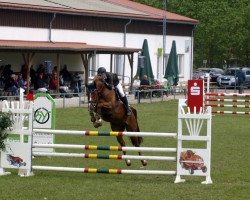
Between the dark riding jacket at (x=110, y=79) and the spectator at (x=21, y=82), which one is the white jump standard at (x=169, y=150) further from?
the spectator at (x=21, y=82)

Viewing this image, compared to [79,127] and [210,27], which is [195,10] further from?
[79,127]

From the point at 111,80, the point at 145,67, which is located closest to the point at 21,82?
the point at 145,67

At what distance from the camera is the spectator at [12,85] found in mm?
39656

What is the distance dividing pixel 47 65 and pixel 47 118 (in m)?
25.5

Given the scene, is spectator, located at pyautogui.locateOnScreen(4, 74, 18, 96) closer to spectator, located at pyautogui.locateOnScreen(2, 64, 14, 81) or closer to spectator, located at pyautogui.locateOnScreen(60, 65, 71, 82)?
spectator, located at pyautogui.locateOnScreen(2, 64, 14, 81)

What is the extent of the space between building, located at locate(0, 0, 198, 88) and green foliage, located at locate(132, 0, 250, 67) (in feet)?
43.8

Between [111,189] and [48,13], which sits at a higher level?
[48,13]

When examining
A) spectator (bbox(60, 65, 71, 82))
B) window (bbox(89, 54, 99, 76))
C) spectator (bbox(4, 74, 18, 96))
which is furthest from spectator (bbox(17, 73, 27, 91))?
window (bbox(89, 54, 99, 76))

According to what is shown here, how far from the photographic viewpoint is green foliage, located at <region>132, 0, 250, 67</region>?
7638 centimetres

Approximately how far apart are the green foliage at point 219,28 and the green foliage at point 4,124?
60837 mm

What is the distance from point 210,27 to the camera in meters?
76.4

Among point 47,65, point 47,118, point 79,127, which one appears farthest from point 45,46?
point 47,118

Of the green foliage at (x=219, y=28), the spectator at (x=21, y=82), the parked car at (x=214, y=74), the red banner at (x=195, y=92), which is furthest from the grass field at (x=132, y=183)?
the green foliage at (x=219, y=28)

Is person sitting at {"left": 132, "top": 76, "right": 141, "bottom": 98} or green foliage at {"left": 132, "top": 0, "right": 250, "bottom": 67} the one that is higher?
green foliage at {"left": 132, "top": 0, "right": 250, "bottom": 67}
